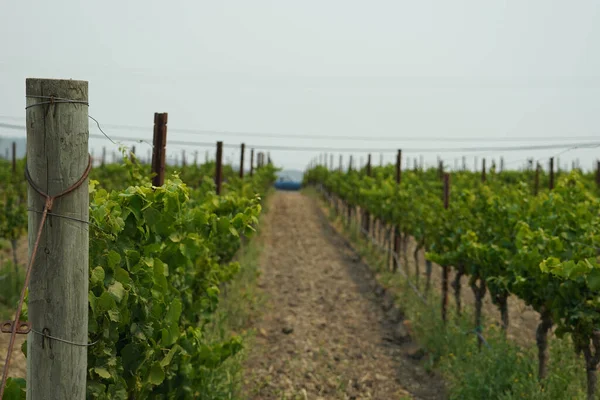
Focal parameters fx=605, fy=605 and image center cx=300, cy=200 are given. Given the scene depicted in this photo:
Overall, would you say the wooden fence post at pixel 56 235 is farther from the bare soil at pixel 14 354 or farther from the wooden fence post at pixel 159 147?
the bare soil at pixel 14 354

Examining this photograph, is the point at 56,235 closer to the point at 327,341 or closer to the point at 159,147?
the point at 159,147

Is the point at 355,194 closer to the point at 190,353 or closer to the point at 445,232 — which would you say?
the point at 445,232

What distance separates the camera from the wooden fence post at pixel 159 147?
5223 millimetres

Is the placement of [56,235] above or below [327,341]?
above

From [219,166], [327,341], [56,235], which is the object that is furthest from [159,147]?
[327,341]

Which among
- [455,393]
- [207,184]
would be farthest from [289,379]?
[207,184]

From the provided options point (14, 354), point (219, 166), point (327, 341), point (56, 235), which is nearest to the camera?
point (56, 235)

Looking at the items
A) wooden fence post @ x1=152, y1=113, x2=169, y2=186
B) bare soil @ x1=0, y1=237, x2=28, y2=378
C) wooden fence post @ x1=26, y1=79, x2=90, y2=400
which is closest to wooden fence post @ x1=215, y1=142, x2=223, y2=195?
bare soil @ x1=0, y1=237, x2=28, y2=378

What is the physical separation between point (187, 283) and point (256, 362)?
3.06m

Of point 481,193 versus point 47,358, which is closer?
point 47,358

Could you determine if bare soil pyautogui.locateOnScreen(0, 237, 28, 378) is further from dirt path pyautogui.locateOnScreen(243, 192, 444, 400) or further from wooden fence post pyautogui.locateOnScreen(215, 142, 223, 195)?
wooden fence post pyautogui.locateOnScreen(215, 142, 223, 195)

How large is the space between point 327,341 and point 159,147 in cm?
481

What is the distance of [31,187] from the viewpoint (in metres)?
2.45

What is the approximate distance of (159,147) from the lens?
529cm
